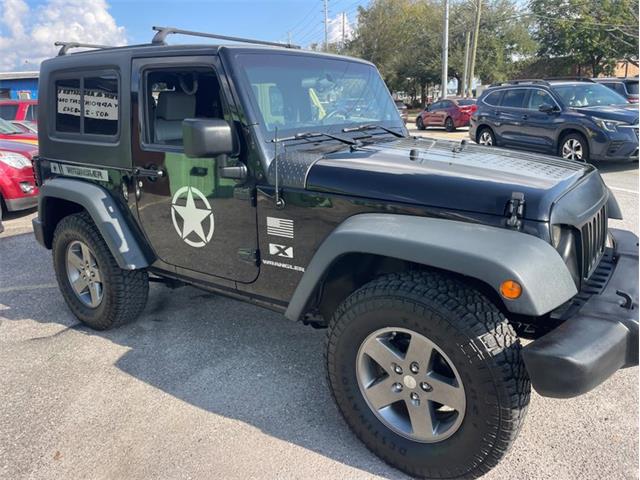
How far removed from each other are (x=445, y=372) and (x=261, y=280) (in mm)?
1148

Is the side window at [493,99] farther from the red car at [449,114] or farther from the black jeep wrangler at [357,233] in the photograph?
the black jeep wrangler at [357,233]

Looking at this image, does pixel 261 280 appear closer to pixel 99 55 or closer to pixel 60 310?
pixel 99 55

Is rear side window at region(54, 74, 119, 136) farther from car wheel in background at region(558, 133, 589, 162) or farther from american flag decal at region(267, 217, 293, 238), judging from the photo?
car wheel in background at region(558, 133, 589, 162)

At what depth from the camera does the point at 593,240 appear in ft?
8.29

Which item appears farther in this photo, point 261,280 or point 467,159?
point 261,280

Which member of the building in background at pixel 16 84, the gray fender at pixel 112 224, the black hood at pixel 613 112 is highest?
the building in background at pixel 16 84

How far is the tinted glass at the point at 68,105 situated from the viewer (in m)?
3.73

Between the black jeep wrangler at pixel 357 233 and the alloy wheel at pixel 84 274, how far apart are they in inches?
1.0

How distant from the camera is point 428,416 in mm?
2268

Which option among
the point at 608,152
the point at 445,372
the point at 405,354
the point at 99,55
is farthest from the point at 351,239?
the point at 608,152

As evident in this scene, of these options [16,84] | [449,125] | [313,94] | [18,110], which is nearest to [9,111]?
[18,110]

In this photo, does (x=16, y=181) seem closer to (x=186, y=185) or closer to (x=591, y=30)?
(x=186, y=185)

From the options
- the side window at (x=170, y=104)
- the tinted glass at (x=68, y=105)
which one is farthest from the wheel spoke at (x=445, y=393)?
the tinted glass at (x=68, y=105)

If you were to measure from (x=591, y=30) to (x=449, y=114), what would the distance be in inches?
995
